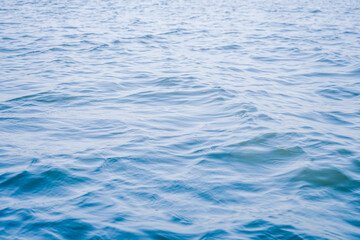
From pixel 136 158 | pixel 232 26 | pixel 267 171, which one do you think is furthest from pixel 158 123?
pixel 232 26

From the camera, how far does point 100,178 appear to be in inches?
215

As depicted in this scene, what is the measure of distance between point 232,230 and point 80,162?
8.40ft

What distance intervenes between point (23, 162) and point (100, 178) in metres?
1.29

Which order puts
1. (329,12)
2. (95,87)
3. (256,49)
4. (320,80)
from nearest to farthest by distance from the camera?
(95,87) → (320,80) → (256,49) → (329,12)

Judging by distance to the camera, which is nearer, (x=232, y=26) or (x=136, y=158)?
(x=136, y=158)

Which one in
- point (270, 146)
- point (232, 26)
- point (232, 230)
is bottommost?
point (232, 230)

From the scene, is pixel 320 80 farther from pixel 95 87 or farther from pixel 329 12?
pixel 329 12

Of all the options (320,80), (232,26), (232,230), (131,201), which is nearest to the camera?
(232,230)

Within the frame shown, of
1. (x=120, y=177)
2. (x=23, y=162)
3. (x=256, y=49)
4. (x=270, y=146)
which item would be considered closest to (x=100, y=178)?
(x=120, y=177)

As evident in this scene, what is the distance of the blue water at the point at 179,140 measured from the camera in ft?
15.2

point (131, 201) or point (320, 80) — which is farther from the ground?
point (320, 80)

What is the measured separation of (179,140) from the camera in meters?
6.74

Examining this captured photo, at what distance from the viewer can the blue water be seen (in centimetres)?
464

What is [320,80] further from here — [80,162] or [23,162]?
[23,162]
